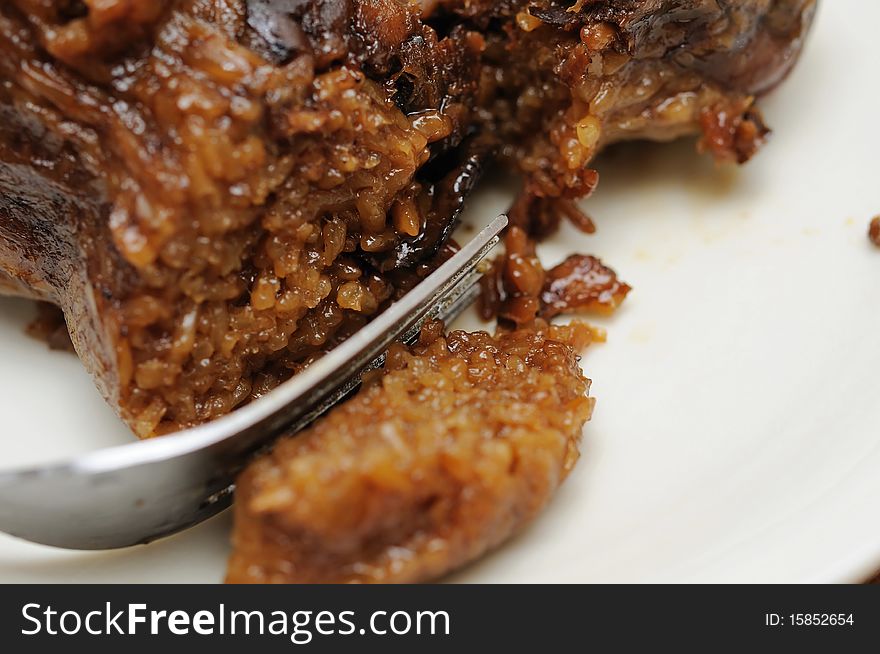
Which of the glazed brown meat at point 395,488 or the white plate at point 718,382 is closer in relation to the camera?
the glazed brown meat at point 395,488

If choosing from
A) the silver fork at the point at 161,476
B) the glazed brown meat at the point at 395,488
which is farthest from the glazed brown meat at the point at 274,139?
the glazed brown meat at the point at 395,488

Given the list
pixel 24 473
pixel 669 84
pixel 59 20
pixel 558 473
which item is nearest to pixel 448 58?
pixel 669 84

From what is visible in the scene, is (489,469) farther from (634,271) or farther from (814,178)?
(814,178)

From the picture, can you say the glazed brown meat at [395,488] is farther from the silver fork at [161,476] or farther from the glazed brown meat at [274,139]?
the glazed brown meat at [274,139]

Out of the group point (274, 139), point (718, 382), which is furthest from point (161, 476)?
point (718, 382)

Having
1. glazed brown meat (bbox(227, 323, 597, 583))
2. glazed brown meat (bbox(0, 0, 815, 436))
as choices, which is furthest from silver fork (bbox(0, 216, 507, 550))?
glazed brown meat (bbox(0, 0, 815, 436))

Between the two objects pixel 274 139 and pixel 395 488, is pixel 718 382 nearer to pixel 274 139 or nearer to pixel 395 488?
pixel 395 488
